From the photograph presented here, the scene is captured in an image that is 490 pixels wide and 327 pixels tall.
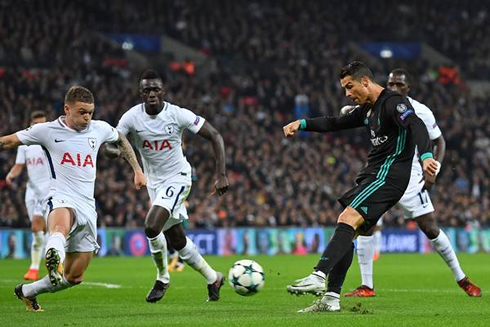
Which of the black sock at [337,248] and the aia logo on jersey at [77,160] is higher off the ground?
the aia logo on jersey at [77,160]

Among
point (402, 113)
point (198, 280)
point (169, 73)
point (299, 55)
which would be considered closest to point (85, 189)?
point (402, 113)

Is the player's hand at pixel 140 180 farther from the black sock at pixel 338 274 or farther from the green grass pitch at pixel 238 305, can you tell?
the black sock at pixel 338 274

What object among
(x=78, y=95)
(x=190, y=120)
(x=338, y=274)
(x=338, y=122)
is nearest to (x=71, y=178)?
(x=78, y=95)

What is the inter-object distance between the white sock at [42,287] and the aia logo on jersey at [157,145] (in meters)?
2.39

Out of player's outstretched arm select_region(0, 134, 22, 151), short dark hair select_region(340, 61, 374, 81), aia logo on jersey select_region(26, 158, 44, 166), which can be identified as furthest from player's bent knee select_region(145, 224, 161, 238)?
aia logo on jersey select_region(26, 158, 44, 166)

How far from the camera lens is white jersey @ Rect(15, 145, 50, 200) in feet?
52.2

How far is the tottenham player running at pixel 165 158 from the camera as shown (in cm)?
1106

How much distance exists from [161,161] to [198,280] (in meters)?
4.17

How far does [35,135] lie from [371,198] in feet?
10.8

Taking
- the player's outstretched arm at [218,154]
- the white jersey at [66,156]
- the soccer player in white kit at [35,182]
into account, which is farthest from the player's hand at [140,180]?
the soccer player in white kit at [35,182]

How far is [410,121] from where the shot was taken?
8.52m

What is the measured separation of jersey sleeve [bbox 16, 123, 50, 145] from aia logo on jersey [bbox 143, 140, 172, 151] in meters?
1.87

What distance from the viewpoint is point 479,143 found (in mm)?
36500

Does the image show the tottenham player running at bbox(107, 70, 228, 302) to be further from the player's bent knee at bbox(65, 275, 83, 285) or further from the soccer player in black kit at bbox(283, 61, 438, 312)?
the soccer player in black kit at bbox(283, 61, 438, 312)
